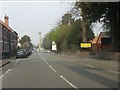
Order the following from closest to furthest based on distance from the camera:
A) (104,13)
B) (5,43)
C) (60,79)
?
(60,79), (104,13), (5,43)

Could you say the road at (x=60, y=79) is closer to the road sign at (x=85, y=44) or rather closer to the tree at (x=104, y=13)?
the tree at (x=104, y=13)

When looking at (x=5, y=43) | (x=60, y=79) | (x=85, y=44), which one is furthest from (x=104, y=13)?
(x=5, y=43)

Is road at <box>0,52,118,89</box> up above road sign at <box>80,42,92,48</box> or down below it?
below

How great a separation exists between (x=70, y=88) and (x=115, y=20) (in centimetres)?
3057

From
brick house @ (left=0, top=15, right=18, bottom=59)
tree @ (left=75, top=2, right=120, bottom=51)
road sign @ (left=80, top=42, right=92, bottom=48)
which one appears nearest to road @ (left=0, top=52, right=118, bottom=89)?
tree @ (left=75, top=2, right=120, bottom=51)

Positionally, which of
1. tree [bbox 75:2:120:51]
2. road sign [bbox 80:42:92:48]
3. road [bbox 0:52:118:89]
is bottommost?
road [bbox 0:52:118:89]

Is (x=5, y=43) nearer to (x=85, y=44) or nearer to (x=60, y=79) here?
(x=85, y=44)

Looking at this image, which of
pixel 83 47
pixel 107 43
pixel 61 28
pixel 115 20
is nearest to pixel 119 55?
pixel 115 20

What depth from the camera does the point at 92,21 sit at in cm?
4384

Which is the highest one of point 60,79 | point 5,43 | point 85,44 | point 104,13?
point 104,13

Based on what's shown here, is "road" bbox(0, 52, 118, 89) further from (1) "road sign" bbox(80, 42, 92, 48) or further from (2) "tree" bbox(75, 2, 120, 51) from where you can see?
(1) "road sign" bbox(80, 42, 92, 48)

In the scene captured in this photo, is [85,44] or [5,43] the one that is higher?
[5,43]

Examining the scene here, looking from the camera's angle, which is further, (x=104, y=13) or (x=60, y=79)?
(x=104, y=13)

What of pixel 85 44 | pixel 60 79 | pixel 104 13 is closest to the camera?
pixel 60 79
